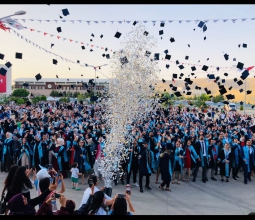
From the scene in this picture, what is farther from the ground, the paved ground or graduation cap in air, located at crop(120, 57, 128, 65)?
graduation cap in air, located at crop(120, 57, 128, 65)

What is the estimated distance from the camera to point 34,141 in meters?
10.0

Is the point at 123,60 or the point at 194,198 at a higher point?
the point at 123,60

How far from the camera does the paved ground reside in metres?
6.93

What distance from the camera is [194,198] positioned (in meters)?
7.78

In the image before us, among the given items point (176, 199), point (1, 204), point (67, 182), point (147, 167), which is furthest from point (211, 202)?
point (1, 204)

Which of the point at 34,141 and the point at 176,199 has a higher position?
the point at 34,141

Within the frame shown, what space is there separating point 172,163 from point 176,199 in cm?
159

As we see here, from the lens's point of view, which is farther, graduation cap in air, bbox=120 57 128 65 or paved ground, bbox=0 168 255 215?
graduation cap in air, bbox=120 57 128 65

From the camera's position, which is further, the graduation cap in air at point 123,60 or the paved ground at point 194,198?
the graduation cap in air at point 123,60

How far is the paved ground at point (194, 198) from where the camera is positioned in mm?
6926

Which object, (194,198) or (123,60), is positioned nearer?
(194,198)
